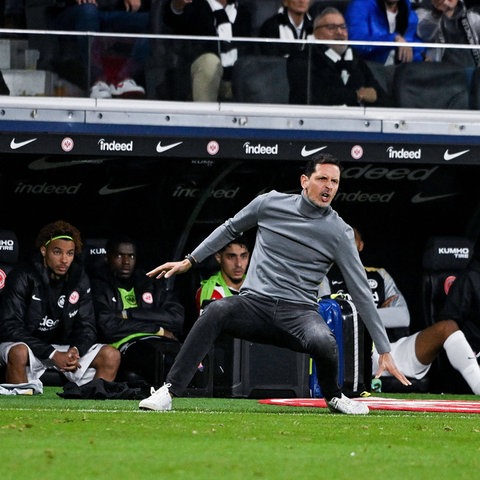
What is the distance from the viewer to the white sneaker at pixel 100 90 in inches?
524

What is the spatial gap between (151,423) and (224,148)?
18.5ft

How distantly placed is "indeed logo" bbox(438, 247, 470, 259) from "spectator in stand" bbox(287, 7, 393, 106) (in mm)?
1781

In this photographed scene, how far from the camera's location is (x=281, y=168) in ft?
48.9

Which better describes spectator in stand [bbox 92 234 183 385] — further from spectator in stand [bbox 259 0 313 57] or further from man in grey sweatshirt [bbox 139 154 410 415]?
man in grey sweatshirt [bbox 139 154 410 415]

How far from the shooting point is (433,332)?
13.6m

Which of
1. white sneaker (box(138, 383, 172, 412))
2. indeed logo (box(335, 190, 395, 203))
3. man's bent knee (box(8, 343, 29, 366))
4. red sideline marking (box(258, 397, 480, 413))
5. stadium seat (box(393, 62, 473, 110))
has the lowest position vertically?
red sideline marking (box(258, 397, 480, 413))

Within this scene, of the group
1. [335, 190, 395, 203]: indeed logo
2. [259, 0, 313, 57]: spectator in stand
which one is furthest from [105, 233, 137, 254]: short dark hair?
[335, 190, 395, 203]: indeed logo

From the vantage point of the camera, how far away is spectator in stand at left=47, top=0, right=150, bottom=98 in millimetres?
13250

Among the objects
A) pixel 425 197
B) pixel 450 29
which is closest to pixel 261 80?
pixel 450 29

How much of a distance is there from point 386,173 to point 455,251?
1.03 metres

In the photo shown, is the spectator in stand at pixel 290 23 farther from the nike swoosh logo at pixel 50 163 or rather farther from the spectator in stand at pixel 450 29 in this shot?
the nike swoosh logo at pixel 50 163

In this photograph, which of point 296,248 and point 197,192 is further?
point 197,192

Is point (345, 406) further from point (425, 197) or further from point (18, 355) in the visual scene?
point (425, 197)

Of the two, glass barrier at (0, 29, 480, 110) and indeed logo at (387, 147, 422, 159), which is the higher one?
glass barrier at (0, 29, 480, 110)
